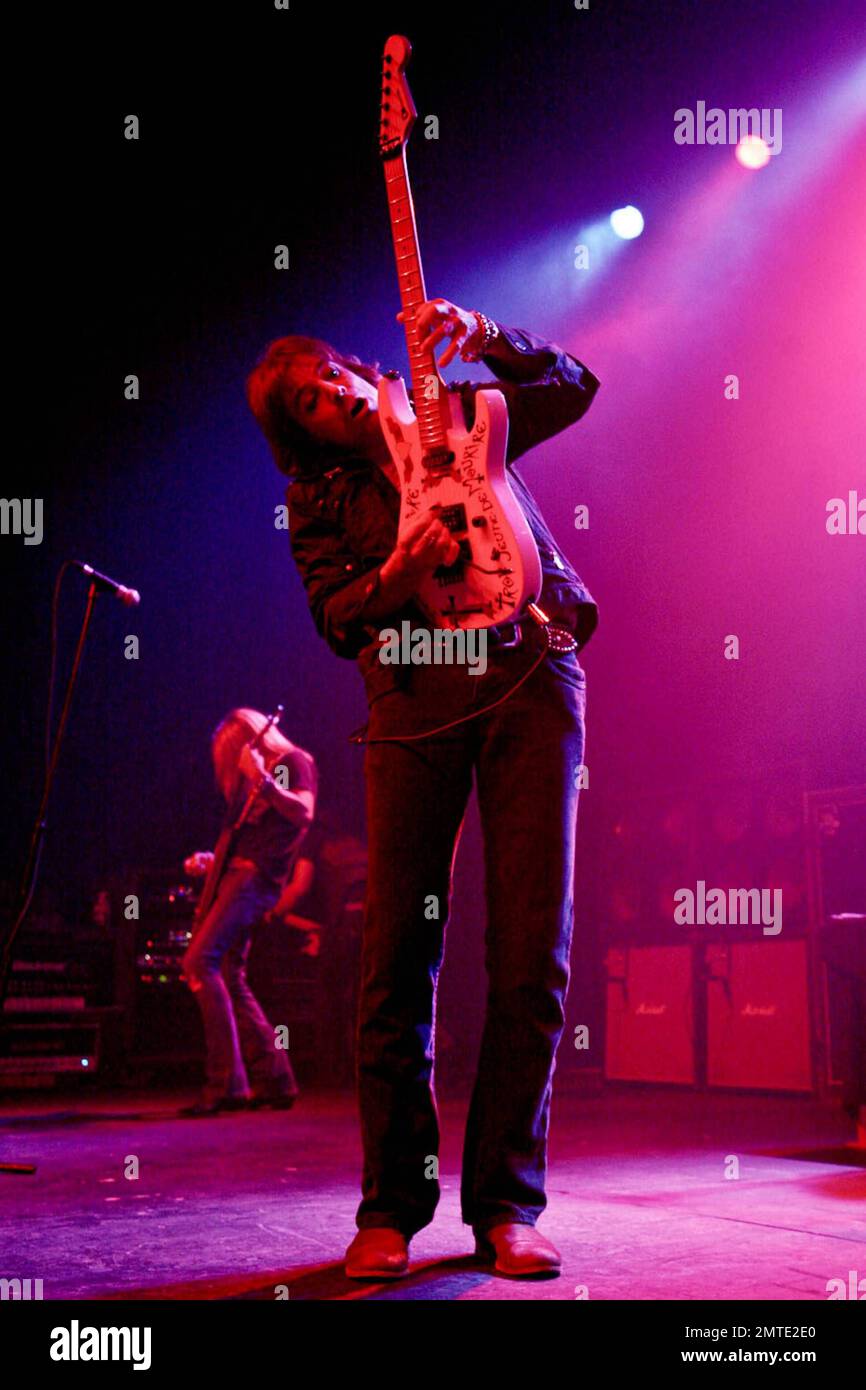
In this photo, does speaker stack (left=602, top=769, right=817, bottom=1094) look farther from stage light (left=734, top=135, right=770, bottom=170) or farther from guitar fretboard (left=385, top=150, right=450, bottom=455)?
guitar fretboard (left=385, top=150, right=450, bottom=455)

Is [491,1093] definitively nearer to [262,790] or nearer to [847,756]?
[262,790]

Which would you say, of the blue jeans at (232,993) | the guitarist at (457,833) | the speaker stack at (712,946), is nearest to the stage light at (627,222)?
the speaker stack at (712,946)

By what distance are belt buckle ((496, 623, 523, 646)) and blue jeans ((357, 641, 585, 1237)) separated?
16mm

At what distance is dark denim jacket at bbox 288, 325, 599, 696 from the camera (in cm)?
236

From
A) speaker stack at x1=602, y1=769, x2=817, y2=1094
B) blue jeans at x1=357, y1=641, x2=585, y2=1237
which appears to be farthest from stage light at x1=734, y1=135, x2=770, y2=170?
blue jeans at x1=357, y1=641, x2=585, y2=1237

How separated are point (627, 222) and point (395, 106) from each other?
4.55m

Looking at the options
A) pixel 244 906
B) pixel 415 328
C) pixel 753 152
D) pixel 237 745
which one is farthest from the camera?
pixel 753 152

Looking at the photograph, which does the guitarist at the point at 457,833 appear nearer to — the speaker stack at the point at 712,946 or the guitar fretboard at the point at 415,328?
the guitar fretboard at the point at 415,328

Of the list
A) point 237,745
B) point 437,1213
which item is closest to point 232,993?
point 237,745

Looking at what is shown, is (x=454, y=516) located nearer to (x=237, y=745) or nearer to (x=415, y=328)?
(x=415, y=328)

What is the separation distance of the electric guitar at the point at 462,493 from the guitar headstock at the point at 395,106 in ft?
1.39

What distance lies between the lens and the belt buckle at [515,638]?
2318mm

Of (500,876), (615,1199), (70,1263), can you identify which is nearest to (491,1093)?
(500,876)

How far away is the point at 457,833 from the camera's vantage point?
7.61 ft
